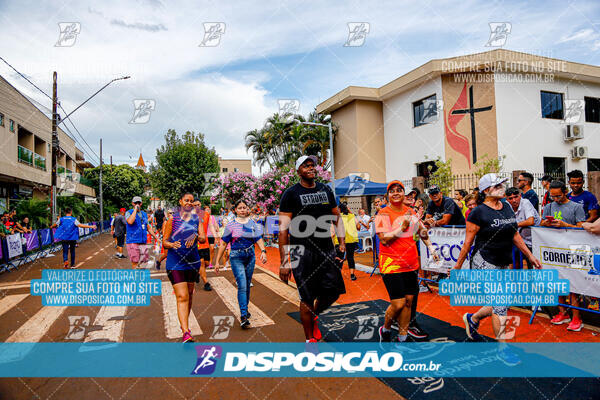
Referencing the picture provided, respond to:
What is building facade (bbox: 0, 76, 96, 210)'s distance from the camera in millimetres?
19891

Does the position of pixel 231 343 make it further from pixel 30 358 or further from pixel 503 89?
pixel 503 89

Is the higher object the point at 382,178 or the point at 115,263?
the point at 382,178

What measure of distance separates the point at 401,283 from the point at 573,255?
2.62 m

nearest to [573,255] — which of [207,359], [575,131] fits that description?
[207,359]

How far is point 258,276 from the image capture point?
32.4 ft

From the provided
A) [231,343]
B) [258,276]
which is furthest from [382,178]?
[231,343]

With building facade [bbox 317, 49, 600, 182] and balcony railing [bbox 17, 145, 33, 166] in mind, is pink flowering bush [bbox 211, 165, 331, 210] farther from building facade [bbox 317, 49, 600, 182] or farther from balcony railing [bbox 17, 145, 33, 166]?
balcony railing [bbox 17, 145, 33, 166]

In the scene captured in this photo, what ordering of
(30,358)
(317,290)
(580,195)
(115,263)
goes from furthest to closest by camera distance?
(115,263)
(580,195)
(30,358)
(317,290)

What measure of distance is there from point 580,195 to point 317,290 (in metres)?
4.59

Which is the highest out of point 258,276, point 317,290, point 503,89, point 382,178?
point 503,89

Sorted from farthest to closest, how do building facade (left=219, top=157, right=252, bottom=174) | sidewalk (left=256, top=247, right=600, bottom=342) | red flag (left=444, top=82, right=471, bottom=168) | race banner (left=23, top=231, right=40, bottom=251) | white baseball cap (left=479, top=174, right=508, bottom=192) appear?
building facade (left=219, top=157, right=252, bottom=174) → red flag (left=444, top=82, right=471, bottom=168) → race banner (left=23, top=231, right=40, bottom=251) → sidewalk (left=256, top=247, right=600, bottom=342) → white baseball cap (left=479, top=174, right=508, bottom=192)

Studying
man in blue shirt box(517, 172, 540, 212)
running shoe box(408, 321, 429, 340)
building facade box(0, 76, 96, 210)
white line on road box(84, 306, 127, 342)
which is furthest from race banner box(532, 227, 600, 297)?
building facade box(0, 76, 96, 210)

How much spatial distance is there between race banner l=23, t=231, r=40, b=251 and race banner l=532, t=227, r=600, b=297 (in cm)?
1670

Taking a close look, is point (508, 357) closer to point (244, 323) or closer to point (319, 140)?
point (244, 323)
